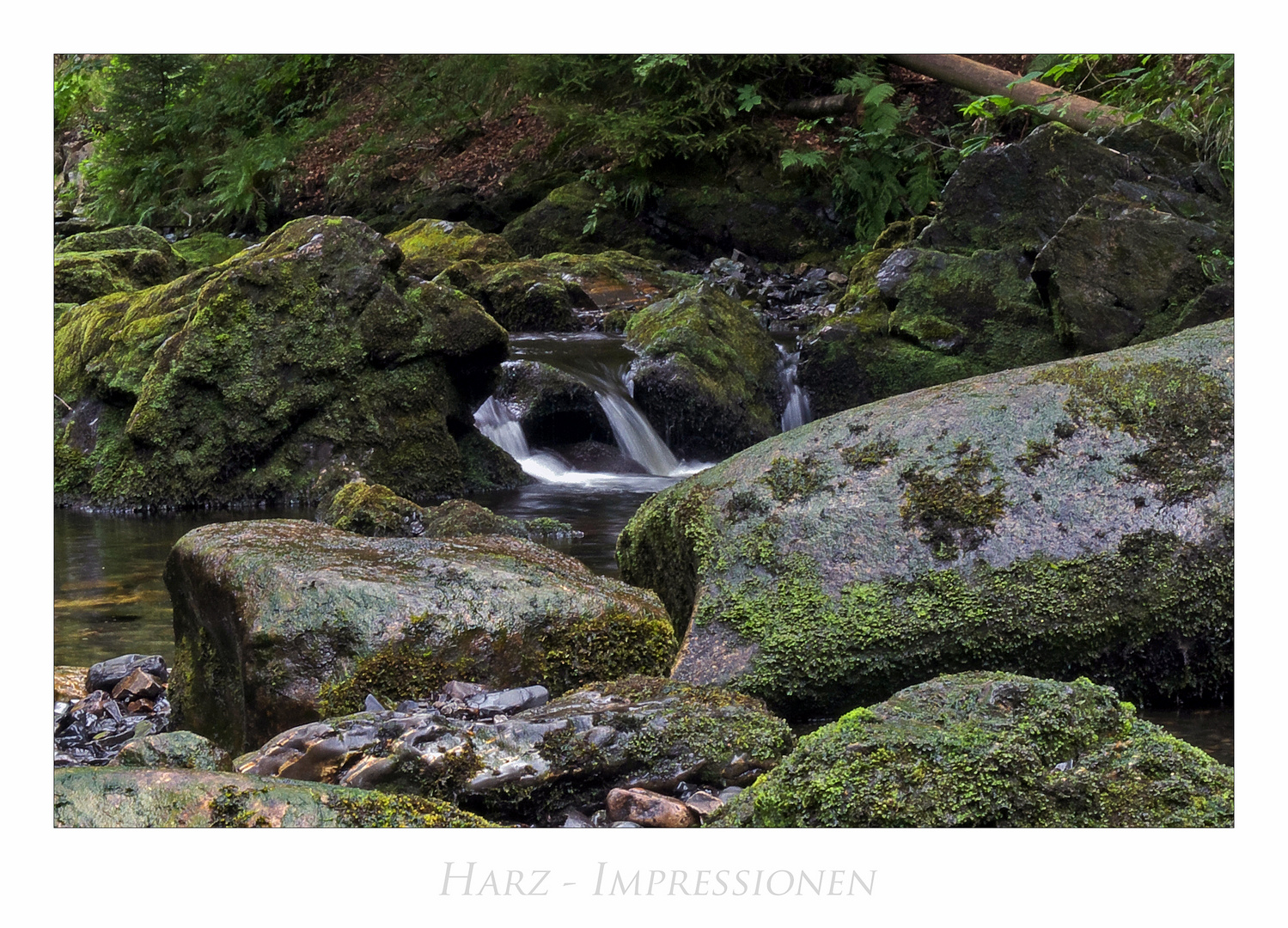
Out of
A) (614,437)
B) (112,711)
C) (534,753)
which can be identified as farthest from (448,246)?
(534,753)

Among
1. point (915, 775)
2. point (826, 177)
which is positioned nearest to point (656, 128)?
point (826, 177)

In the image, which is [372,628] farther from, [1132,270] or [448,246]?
[448,246]

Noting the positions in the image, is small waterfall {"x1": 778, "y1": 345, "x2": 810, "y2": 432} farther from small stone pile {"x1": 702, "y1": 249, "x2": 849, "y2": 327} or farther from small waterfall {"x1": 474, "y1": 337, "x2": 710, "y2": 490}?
small stone pile {"x1": 702, "y1": 249, "x2": 849, "y2": 327}

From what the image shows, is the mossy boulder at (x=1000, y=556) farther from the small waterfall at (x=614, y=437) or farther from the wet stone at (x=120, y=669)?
the small waterfall at (x=614, y=437)

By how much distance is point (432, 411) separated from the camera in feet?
30.1

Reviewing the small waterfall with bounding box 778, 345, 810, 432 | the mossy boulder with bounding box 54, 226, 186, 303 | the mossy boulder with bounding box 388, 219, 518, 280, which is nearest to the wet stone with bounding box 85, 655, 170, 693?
the small waterfall with bounding box 778, 345, 810, 432

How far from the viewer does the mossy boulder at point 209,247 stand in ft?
53.4

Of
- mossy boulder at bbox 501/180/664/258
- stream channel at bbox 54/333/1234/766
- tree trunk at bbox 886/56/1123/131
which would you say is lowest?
stream channel at bbox 54/333/1234/766

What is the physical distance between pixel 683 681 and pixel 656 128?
14728mm

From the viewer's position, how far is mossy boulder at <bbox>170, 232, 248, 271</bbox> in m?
16.3

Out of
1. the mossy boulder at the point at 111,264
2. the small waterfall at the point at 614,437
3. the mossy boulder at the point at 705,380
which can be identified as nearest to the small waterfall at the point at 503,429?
the small waterfall at the point at 614,437

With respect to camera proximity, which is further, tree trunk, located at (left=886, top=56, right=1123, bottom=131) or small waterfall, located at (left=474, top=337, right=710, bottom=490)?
tree trunk, located at (left=886, top=56, right=1123, bottom=131)

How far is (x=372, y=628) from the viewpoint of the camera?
11.5 ft

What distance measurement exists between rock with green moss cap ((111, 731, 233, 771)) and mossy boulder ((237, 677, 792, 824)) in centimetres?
11
